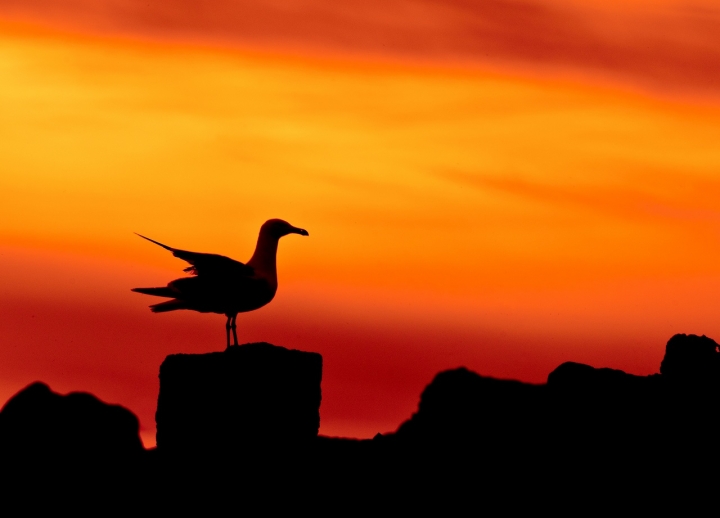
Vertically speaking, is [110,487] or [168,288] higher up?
[168,288]

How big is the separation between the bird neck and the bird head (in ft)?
0.24

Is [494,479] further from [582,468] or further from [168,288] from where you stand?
[168,288]

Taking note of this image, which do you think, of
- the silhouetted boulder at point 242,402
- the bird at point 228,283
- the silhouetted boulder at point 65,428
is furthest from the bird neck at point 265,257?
the silhouetted boulder at point 65,428

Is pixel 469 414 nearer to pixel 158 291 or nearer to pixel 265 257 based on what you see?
pixel 265 257

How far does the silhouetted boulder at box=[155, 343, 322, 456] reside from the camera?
23875 mm

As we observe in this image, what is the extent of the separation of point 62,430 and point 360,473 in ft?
13.6

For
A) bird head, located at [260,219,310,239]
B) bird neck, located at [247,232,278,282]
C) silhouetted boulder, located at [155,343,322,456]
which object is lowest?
silhouetted boulder, located at [155,343,322,456]

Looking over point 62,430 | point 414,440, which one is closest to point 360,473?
point 414,440

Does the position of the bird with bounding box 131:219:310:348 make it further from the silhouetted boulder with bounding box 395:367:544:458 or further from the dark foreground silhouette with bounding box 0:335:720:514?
the silhouetted boulder with bounding box 395:367:544:458

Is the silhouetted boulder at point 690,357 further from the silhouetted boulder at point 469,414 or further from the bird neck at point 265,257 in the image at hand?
the bird neck at point 265,257

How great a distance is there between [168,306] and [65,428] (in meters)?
6.56

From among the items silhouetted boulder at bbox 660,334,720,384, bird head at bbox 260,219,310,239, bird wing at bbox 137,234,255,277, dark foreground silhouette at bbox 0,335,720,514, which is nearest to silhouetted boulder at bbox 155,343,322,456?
dark foreground silhouette at bbox 0,335,720,514

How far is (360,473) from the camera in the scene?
22.2 m

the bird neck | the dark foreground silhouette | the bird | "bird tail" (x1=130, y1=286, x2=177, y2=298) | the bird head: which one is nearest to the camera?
the dark foreground silhouette
